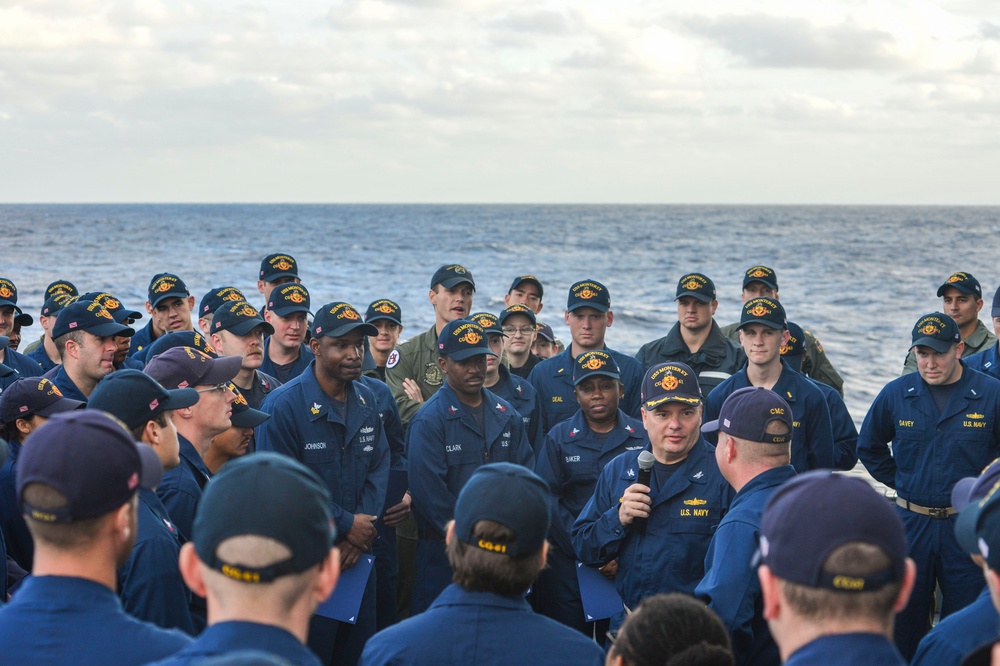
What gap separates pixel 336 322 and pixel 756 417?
2.63m

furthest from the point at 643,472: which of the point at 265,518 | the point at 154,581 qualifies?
the point at 265,518

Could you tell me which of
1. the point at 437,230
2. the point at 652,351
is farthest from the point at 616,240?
the point at 652,351

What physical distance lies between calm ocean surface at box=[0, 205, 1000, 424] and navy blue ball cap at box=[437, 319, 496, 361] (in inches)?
377

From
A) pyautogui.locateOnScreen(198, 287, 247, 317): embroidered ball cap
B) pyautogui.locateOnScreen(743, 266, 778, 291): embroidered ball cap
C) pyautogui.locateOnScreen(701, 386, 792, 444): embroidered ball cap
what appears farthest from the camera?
pyautogui.locateOnScreen(743, 266, 778, 291): embroidered ball cap

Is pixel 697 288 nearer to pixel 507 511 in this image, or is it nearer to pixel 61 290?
pixel 507 511

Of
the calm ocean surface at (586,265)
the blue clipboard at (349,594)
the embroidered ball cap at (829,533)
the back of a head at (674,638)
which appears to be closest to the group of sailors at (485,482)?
the embroidered ball cap at (829,533)

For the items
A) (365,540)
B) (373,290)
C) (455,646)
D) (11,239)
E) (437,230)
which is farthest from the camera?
(437,230)

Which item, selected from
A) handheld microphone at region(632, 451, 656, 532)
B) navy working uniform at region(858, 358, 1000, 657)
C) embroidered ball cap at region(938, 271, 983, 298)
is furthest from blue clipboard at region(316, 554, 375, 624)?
embroidered ball cap at region(938, 271, 983, 298)

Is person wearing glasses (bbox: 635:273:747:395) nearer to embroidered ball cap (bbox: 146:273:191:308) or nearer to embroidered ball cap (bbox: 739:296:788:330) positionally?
embroidered ball cap (bbox: 739:296:788:330)

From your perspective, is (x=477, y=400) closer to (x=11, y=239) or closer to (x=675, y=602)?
(x=675, y=602)

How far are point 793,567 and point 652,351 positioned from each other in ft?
20.3

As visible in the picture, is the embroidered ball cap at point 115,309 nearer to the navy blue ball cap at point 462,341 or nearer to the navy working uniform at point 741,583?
the navy blue ball cap at point 462,341

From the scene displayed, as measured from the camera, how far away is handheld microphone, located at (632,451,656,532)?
473 centimetres

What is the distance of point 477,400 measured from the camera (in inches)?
245
